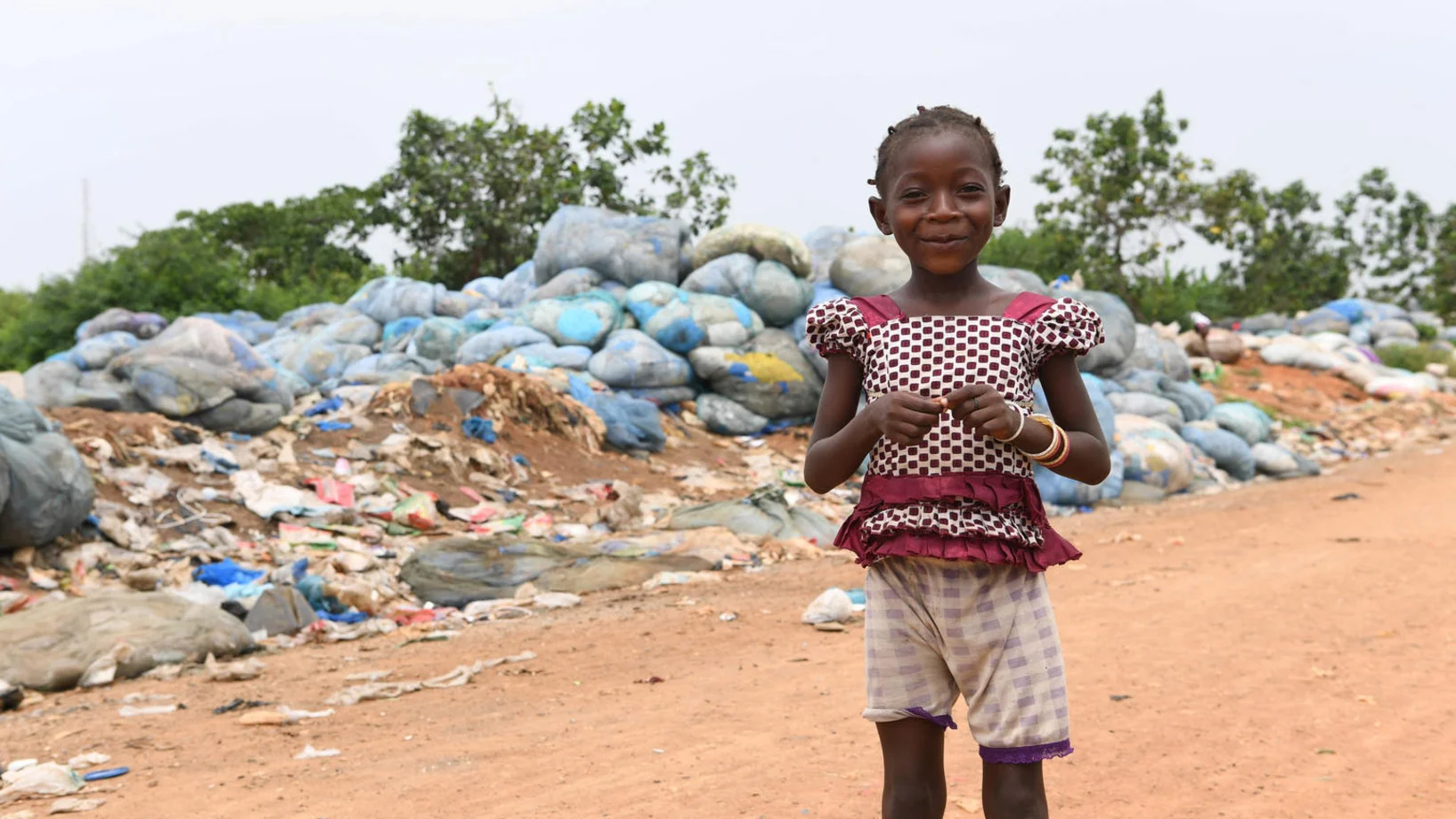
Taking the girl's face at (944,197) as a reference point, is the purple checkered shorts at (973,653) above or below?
below

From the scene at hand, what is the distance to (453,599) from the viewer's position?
19.1ft

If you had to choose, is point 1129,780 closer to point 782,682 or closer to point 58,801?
point 782,682

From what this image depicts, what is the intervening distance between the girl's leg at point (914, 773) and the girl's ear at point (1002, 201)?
0.76 m

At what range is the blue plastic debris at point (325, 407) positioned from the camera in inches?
336

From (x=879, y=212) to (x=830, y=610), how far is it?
128 inches

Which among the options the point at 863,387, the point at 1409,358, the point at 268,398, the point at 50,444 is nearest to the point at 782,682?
the point at 863,387

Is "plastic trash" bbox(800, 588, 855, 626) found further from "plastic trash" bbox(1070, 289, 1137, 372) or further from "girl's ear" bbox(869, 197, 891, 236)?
"plastic trash" bbox(1070, 289, 1137, 372)

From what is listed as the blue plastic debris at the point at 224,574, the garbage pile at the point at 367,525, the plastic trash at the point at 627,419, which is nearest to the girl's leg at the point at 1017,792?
the garbage pile at the point at 367,525

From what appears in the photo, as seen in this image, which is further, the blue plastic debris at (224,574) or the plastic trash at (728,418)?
the plastic trash at (728,418)

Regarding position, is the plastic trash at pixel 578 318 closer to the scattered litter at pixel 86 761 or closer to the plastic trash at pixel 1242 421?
the plastic trash at pixel 1242 421

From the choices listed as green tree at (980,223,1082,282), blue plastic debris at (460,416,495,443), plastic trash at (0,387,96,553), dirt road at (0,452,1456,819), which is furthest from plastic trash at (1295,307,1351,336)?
plastic trash at (0,387,96,553)

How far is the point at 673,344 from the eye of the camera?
9922 millimetres

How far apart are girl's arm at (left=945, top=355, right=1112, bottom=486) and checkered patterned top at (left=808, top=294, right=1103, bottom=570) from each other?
36mm

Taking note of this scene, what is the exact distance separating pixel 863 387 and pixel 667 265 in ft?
29.0
